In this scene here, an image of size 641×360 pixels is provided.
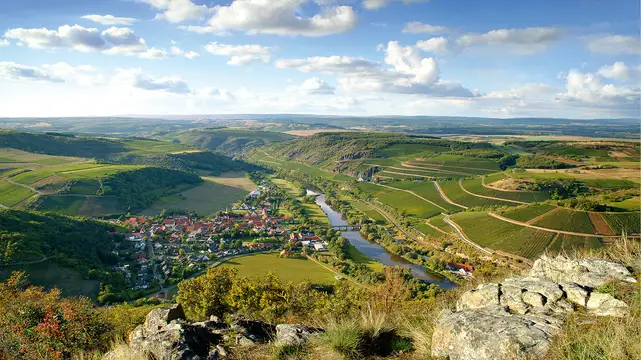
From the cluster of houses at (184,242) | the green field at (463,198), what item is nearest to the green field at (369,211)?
the green field at (463,198)

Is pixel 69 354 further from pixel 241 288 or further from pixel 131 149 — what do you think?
pixel 131 149

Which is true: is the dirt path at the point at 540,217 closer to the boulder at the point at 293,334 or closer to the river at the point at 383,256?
the river at the point at 383,256

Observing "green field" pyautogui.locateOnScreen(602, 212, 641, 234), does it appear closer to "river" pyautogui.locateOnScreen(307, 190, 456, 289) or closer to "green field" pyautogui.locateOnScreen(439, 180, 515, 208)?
"green field" pyautogui.locateOnScreen(439, 180, 515, 208)

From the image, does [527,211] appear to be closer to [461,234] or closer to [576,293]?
[461,234]

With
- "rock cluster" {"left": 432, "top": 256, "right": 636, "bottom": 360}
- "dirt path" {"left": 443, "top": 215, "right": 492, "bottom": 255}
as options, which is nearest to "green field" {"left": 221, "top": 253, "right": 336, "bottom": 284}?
"dirt path" {"left": 443, "top": 215, "right": 492, "bottom": 255}

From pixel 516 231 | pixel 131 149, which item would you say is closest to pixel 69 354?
pixel 516 231
